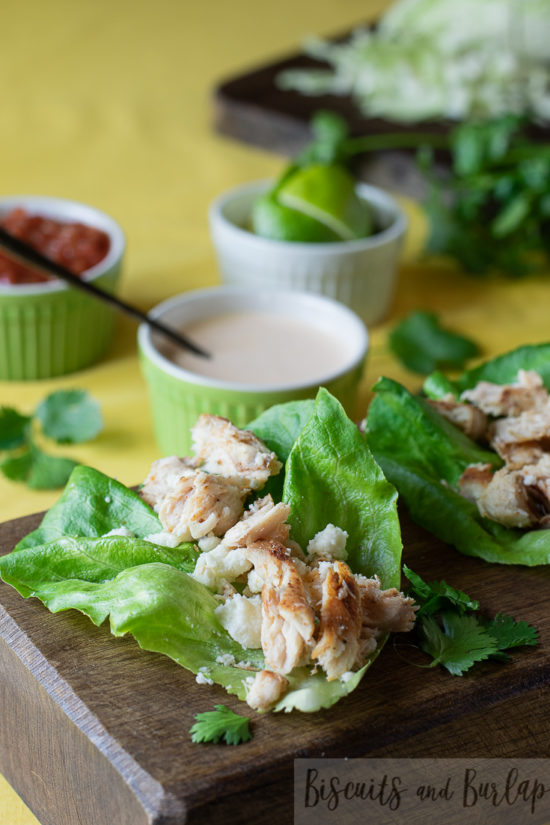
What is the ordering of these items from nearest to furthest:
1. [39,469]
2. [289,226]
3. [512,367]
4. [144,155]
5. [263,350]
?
[512,367] → [39,469] → [263,350] → [289,226] → [144,155]

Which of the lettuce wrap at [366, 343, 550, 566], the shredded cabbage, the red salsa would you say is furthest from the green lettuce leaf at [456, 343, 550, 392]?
the shredded cabbage

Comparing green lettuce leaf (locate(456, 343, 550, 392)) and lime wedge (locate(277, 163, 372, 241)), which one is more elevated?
green lettuce leaf (locate(456, 343, 550, 392))

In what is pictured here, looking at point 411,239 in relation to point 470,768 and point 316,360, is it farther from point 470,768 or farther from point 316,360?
point 470,768

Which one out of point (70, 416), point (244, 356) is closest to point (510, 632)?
point (244, 356)

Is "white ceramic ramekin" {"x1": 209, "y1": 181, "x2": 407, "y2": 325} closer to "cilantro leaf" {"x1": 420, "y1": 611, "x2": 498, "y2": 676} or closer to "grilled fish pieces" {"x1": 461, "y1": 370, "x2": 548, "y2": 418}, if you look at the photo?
"grilled fish pieces" {"x1": 461, "y1": 370, "x2": 548, "y2": 418}

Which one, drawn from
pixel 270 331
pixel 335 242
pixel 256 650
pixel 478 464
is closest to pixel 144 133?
pixel 335 242

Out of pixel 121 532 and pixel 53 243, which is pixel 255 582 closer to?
pixel 121 532
